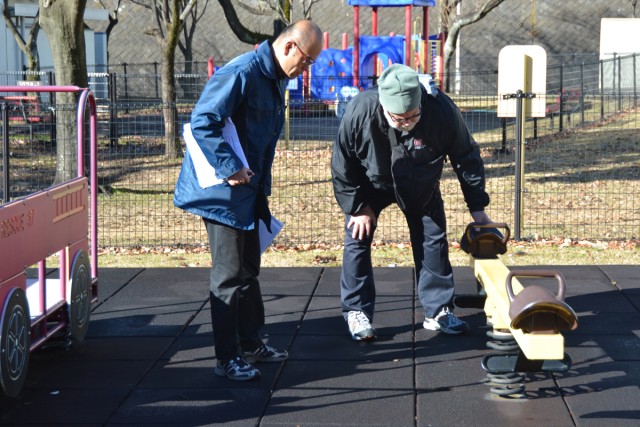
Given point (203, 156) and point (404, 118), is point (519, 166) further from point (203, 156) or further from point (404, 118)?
point (203, 156)

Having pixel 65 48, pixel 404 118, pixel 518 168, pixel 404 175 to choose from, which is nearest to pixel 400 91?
pixel 404 118

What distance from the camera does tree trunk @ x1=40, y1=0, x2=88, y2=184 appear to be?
1188 centimetres

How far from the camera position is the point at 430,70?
23.5 m

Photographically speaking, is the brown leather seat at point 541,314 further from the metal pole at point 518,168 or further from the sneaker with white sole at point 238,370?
the metal pole at point 518,168

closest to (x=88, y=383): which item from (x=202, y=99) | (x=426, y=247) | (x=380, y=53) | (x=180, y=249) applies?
(x=202, y=99)

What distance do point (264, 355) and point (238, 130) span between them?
1.32m

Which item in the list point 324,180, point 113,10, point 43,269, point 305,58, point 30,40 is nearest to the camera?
point 305,58

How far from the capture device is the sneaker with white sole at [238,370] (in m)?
5.04

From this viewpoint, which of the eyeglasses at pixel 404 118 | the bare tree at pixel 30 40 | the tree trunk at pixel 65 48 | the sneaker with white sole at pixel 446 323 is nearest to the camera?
the eyeglasses at pixel 404 118

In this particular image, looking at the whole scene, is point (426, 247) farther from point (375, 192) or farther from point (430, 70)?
point (430, 70)

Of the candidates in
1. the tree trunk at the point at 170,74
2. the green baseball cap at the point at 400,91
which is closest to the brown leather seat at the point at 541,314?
the green baseball cap at the point at 400,91

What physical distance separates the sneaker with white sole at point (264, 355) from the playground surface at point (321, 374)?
0.22ft

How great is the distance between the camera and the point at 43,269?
17.0 ft

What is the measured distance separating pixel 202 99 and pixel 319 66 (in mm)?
20854
